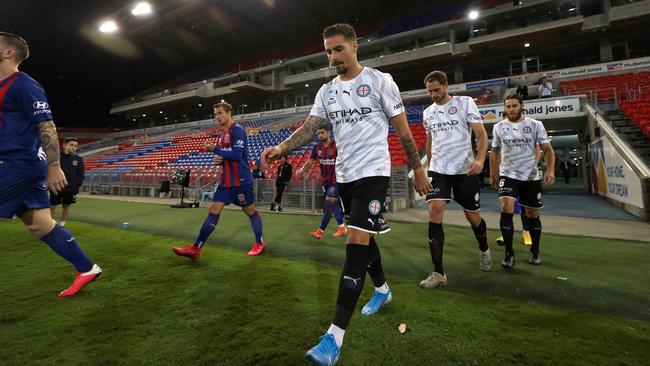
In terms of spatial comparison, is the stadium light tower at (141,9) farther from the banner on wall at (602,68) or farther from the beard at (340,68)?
the banner on wall at (602,68)

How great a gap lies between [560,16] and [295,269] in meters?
30.9

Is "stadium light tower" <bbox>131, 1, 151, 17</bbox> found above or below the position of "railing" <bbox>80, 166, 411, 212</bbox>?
above

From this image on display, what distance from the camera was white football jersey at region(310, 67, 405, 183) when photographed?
83.4 inches

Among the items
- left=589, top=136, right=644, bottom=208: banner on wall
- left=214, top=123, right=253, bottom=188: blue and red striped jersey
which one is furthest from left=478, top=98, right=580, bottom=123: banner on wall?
left=214, top=123, right=253, bottom=188: blue and red striped jersey

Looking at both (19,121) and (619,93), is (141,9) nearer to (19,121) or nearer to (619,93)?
(19,121)

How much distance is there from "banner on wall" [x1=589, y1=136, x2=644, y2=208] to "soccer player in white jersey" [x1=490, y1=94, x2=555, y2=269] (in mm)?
5075

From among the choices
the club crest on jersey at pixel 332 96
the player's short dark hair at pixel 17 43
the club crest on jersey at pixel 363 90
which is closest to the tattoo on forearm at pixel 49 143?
the player's short dark hair at pixel 17 43

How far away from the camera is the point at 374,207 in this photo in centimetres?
204

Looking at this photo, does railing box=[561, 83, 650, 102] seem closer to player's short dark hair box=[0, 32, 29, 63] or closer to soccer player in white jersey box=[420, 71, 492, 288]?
→ soccer player in white jersey box=[420, 71, 492, 288]

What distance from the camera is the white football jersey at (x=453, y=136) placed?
133 inches

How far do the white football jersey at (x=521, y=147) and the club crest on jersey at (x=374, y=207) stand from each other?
9.44 feet

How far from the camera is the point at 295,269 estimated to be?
3.62 m

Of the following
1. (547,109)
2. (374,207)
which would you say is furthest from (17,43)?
(547,109)

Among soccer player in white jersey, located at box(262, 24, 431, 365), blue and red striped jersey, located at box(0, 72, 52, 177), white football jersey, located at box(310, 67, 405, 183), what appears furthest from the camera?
blue and red striped jersey, located at box(0, 72, 52, 177)
